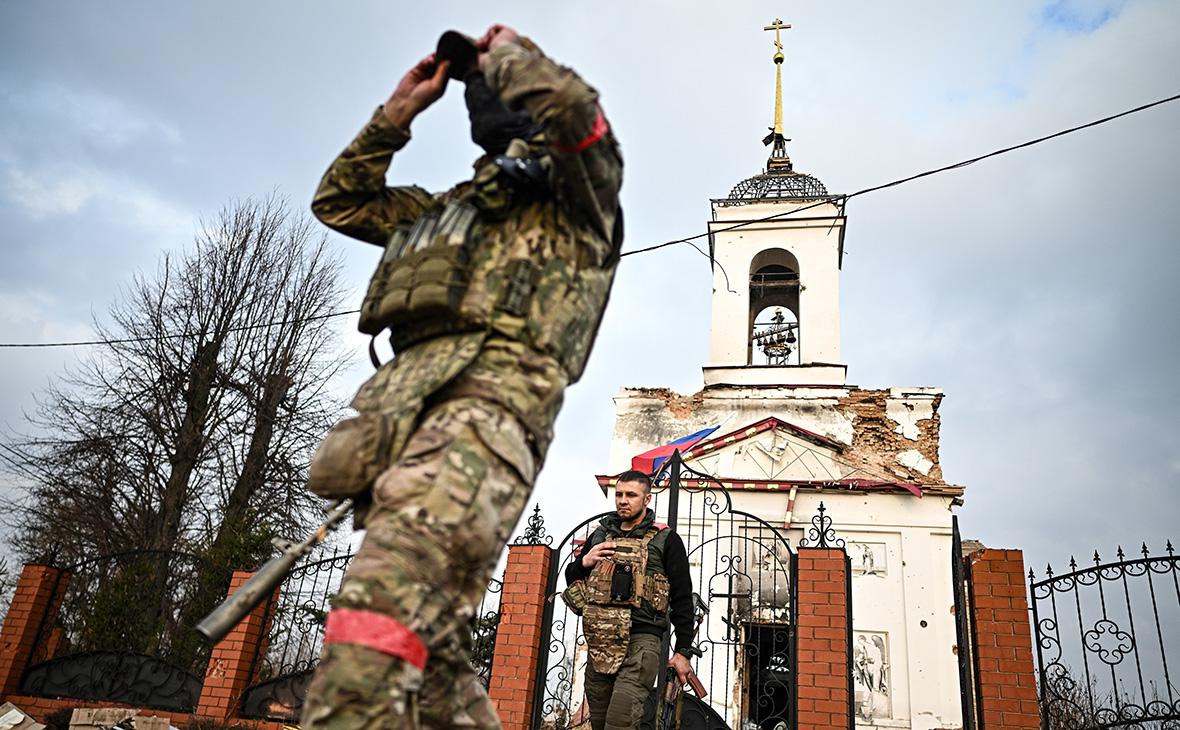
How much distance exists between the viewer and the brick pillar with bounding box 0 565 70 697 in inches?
333

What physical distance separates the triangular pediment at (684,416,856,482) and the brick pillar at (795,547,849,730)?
29.6 feet

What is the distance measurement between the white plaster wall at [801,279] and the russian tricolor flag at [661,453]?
177 centimetres

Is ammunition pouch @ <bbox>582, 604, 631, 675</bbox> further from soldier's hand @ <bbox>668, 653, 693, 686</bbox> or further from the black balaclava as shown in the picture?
the black balaclava

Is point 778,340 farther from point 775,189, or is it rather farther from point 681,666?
point 681,666

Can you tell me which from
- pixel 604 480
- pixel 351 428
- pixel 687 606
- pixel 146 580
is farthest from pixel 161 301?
pixel 351 428

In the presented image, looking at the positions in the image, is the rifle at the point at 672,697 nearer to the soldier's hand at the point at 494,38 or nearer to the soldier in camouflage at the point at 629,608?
the soldier in camouflage at the point at 629,608

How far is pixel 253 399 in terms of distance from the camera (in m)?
16.9

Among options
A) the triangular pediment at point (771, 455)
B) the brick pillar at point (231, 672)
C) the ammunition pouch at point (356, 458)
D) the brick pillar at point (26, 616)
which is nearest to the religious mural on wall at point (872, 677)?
the triangular pediment at point (771, 455)

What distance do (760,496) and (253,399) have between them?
34.6ft

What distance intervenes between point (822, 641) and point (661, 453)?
32.3ft

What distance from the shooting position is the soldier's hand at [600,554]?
16.8 ft

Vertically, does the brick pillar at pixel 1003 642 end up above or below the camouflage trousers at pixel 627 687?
above

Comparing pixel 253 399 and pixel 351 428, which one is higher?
pixel 253 399

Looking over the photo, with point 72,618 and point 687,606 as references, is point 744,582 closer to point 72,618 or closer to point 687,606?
point 687,606
